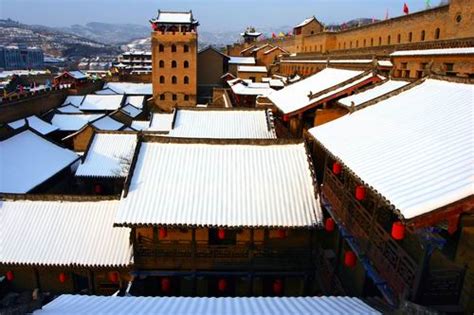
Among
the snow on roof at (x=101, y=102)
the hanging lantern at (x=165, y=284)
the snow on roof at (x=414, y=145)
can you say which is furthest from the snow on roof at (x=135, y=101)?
the snow on roof at (x=414, y=145)

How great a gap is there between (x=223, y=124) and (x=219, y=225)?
47.1ft

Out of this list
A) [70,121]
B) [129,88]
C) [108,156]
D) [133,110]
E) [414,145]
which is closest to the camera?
[414,145]

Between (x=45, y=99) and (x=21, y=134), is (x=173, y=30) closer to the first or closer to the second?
(x=45, y=99)

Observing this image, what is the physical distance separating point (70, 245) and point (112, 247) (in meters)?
1.65

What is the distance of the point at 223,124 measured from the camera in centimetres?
2639

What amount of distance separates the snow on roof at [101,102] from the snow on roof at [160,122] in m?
17.3

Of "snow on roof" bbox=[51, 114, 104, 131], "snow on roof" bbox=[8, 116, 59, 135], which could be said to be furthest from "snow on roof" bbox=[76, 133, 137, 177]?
"snow on roof" bbox=[51, 114, 104, 131]

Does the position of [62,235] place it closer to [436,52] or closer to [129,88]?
[436,52]

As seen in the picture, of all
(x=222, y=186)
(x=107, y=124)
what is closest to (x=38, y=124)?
(x=107, y=124)

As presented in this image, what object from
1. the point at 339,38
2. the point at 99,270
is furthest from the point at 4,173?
the point at 339,38

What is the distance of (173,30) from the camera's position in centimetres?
5884

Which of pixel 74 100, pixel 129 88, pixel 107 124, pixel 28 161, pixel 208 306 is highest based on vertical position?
pixel 129 88

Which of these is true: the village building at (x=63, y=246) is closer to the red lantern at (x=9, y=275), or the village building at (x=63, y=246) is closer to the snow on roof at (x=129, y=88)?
the red lantern at (x=9, y=275)

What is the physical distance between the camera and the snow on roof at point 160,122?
3387cm
